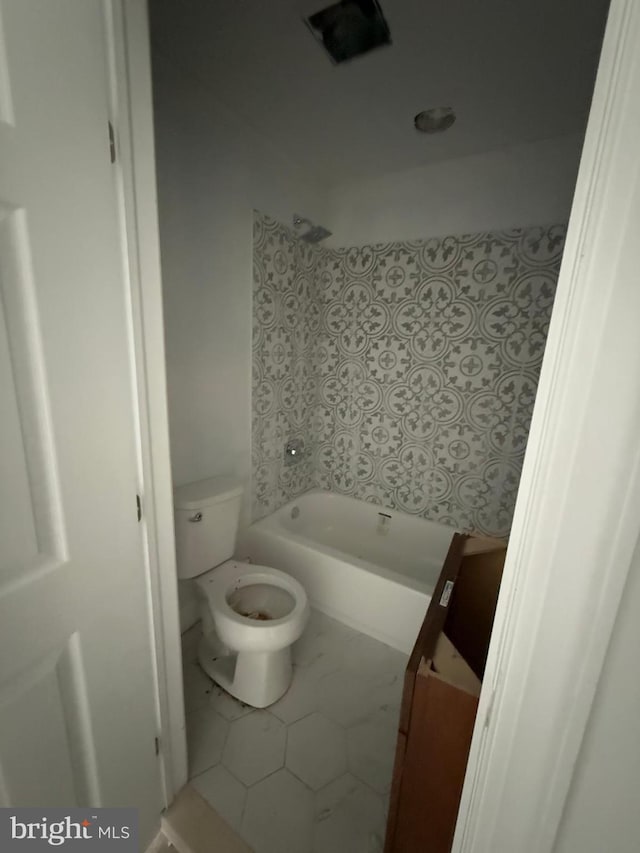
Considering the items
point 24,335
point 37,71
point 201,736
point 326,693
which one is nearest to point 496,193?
point 37,71

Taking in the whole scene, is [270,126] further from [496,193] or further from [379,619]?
[379,619]

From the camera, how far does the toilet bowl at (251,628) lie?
1.31 m

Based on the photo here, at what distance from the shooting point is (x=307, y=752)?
4.20ft

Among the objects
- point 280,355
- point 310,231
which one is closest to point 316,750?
point 280,355

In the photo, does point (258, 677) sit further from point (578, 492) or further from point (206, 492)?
point (578, 492)

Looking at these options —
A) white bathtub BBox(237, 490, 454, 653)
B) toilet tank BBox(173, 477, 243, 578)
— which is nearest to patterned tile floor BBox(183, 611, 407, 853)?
white bathtub BBox(237, 490, 454, 653)

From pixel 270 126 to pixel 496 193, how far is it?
1.17m

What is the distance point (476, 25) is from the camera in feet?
3.61

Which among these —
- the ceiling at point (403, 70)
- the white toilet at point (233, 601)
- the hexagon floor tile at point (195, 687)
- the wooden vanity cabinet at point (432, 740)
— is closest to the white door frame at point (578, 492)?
the wooden vanity cabinet at point (432, 740)

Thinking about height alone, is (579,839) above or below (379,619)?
above

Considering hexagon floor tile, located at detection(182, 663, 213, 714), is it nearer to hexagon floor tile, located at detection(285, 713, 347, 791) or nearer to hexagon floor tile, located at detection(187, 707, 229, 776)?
hexagon floor tile, located at detection(187, 707, 229, 776)

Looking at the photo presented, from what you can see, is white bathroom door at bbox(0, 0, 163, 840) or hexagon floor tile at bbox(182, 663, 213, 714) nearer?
white bathroom door at bbox(0, 0, 163, 840)

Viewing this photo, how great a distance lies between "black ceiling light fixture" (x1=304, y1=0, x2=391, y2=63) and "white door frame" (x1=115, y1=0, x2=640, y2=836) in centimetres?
117

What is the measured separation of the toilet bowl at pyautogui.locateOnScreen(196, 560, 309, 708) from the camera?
51.6 inches
